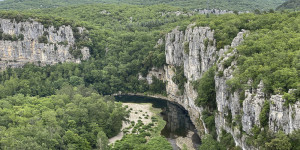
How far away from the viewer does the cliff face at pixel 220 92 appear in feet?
134

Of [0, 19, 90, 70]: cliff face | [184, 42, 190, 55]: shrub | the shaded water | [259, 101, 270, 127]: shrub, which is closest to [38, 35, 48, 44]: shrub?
[0, 19, 90, 70]: cliff face

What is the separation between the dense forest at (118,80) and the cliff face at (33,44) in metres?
2.80

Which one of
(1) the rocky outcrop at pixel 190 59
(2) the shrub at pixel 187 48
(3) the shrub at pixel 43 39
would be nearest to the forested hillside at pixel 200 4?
(1) the rocky outcrop at pixel 190 59

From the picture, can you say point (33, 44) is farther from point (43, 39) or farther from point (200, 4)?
point (200, 4)

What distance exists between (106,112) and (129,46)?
173 feet

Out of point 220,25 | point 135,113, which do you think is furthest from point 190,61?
point 135,113

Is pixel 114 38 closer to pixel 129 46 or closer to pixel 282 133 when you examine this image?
pixel 129 46

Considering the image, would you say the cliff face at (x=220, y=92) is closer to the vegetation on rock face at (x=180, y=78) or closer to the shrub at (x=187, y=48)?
the shrub at (x=187, y=48)

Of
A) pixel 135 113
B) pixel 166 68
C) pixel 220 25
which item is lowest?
pixel 135 113

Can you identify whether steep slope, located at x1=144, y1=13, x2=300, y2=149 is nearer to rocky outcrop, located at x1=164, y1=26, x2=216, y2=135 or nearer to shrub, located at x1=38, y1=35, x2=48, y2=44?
rocky outcrop, located at x1=164, y1=26, x2=216, y2=135

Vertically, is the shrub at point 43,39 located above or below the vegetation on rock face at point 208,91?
above

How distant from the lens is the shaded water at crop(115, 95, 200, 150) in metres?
72.2

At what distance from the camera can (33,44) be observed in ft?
372

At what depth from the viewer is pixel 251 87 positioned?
47594 millimetres
